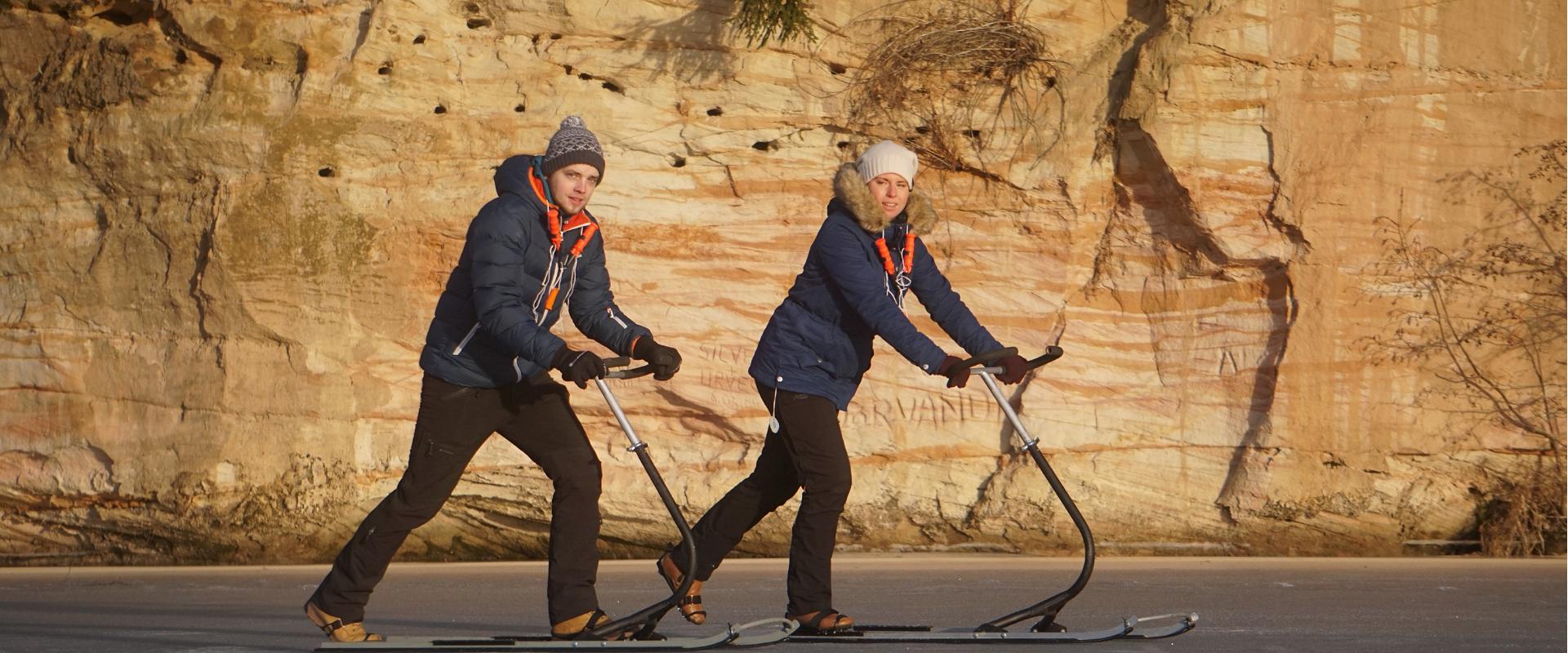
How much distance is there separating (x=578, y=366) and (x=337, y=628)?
133 cm

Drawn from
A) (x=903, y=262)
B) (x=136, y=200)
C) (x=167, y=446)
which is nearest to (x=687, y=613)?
(x=903, y=262)

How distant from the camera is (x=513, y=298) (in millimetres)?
5410

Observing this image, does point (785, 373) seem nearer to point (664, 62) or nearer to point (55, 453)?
point (664, 62)

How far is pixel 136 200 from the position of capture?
10555 mm

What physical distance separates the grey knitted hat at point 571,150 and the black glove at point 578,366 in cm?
72

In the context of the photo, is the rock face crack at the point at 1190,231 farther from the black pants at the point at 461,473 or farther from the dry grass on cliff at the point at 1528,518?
the black pants at the point at 461,473

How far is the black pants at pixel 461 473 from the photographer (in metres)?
5.55

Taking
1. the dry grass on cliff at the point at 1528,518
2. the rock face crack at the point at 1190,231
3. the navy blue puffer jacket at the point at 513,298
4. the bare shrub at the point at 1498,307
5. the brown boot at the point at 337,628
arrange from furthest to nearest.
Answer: the rock face crack at the point at 1190,231
the bare shrub at the point at 1498,307
the dry grass on cliff at the point at 1528,518
the brown boot at the point at 337,628
the navy blue puffer jacket at the point at 513,298

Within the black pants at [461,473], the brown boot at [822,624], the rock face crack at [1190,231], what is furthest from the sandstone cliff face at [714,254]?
the black pants at [461,473]

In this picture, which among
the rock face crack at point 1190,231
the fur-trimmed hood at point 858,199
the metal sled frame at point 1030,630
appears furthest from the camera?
the rock face crack at point 1190,231

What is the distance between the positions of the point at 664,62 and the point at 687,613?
5.62 meters

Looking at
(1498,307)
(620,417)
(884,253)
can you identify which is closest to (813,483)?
(620,417)

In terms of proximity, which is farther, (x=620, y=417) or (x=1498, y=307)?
(x=1498, y=307)

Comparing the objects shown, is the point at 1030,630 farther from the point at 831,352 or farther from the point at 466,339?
the point at 466,339
